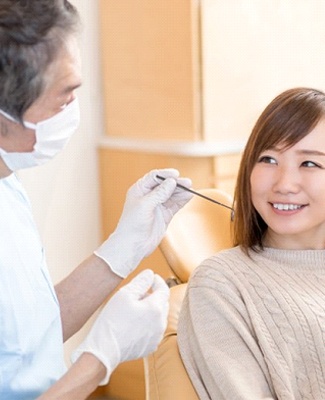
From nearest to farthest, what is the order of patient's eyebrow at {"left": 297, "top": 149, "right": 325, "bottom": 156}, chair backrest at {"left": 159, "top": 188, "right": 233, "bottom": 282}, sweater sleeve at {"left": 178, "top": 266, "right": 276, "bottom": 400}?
sweater sleeve at {"left": 178, "top": 266, "right": 276, "bottom": 400} → patient's eyebrow at {"left": 297, "top": 149, "right": 325, "bottom": 156} → chair backrest at {"left": 159, "top": 188, "right": 233, "bottom": 282}

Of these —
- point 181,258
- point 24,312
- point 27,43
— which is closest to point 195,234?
→ point 181,258

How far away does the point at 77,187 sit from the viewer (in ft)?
9.04

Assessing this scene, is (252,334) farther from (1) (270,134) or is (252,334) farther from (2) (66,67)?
(2) (66,67)

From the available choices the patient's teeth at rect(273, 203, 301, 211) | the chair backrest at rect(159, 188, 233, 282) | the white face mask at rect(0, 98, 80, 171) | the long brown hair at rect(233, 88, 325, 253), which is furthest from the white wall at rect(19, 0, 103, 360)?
the white face mask at rect(0, 98, 80, 171)

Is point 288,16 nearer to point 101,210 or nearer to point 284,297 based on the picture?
point 101,210

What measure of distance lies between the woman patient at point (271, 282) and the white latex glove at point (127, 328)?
289mm

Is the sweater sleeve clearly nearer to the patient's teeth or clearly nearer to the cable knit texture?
the cable knit texture

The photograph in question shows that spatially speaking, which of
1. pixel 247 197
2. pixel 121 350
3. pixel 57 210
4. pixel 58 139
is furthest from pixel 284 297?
pixel 57 210

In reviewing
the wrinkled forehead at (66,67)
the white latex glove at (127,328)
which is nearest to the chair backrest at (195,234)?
the white latex glove at (127,328)

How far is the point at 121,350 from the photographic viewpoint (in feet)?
3.93

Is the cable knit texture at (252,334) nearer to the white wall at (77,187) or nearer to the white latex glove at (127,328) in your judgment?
the white latex glove at (127,328)

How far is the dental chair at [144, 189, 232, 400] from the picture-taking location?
1518 mm

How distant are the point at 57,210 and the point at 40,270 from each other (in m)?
1.31

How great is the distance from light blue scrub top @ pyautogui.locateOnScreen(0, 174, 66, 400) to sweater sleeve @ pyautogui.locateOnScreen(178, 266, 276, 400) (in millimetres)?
275
